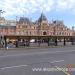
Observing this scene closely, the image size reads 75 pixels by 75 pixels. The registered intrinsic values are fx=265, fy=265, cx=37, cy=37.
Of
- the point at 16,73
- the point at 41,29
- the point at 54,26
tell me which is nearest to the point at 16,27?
the point at 41,29

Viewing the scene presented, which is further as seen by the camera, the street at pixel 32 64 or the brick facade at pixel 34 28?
the brick facade at pixel 34 28

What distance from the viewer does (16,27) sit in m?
148

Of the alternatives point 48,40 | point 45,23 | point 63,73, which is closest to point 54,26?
point 45,23

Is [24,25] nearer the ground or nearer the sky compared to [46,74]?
nearer the sky

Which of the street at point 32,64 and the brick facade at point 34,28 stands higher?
the brick facade at point 34,28

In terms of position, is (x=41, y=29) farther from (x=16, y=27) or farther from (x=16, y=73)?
(x=16, y=73)

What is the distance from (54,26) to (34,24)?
13754 mm

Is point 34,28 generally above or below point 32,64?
above

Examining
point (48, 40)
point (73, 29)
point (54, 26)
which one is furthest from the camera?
point (73, 29)

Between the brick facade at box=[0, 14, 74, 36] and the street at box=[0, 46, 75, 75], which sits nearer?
the street at box=[0, 46, 75, 75]

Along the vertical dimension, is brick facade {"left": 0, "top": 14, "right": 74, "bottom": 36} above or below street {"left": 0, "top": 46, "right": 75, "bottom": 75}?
above

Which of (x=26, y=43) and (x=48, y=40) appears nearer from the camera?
(x=26, y=43)

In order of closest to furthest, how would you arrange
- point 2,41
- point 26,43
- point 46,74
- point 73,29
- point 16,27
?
1. point 46,74
2. point 2,41
3. point 26,43
4. point 16,27
5. point 73,29

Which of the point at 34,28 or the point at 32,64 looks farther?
the point at 34,28
